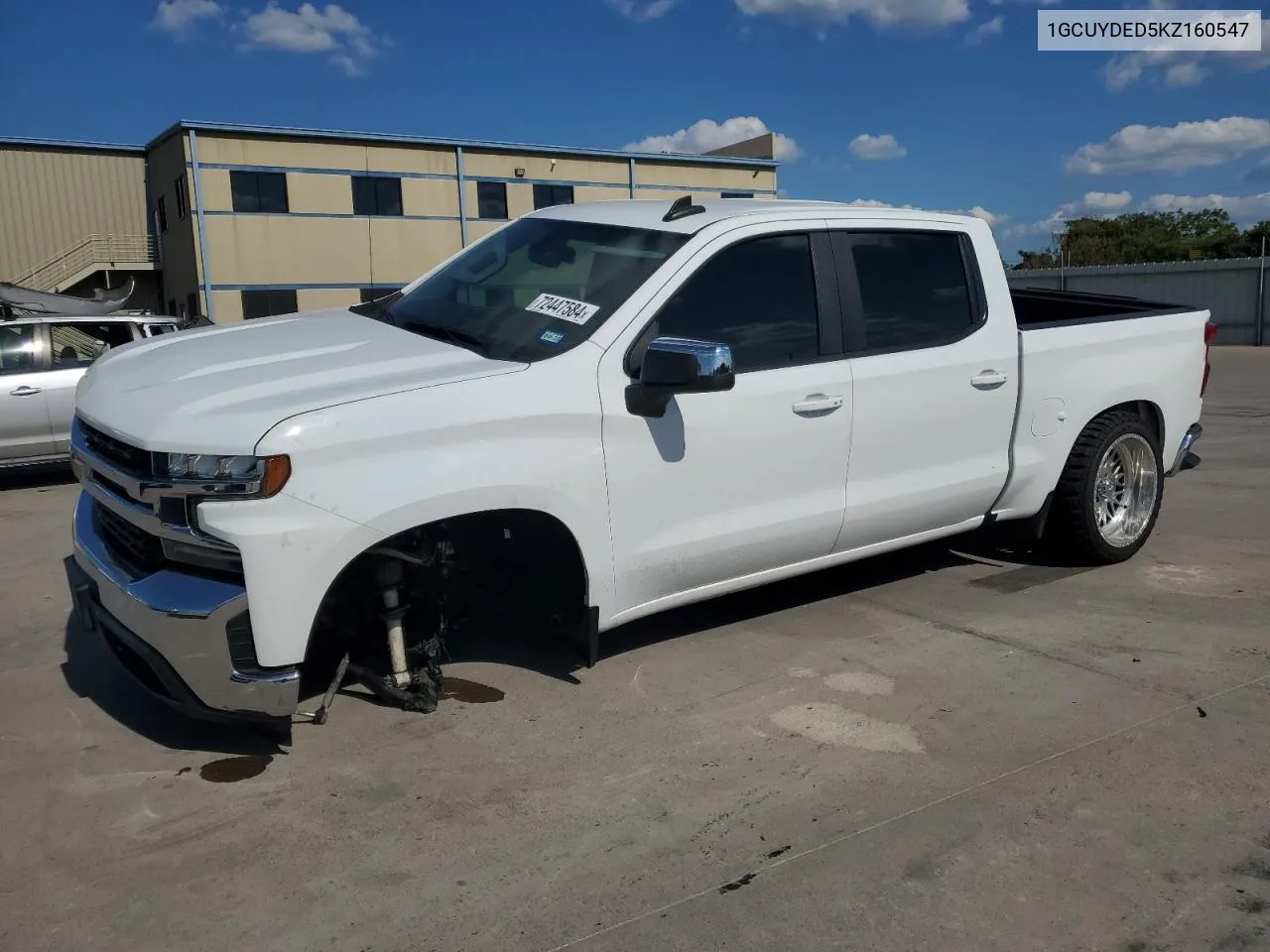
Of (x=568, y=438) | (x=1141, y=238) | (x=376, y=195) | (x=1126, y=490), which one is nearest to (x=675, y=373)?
(x=568, y=438)

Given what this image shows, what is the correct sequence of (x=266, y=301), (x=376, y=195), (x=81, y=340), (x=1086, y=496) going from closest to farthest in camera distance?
(x=1086, y=496) < (x=81, y=340) < (x=266, y=301) < (x=376, y=195)

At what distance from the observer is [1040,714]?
13.2ft

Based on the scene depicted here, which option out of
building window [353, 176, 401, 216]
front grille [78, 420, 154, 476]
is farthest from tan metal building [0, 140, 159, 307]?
front grille [78, 420, 154, 476]

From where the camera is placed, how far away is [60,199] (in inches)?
1419

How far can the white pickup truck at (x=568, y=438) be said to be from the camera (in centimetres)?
330

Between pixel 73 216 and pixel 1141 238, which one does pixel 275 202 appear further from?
pixel 1141 238

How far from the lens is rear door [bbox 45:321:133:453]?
9.48 metres

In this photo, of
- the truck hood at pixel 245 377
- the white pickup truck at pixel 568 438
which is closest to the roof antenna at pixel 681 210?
the white pickup truck at pixel 568 438

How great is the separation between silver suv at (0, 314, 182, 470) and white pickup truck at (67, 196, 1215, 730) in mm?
5910

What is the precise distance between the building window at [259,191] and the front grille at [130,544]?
31.9 m

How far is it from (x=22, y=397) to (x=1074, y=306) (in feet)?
28.0

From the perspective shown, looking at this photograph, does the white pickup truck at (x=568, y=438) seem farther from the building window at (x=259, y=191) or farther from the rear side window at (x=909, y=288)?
the building window at (x=259, y=191)

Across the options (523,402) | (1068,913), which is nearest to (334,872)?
(523,402)

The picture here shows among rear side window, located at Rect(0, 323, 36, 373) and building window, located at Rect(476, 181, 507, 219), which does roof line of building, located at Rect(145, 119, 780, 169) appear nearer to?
building window, located at Rect(476, 181, 507, 219)
